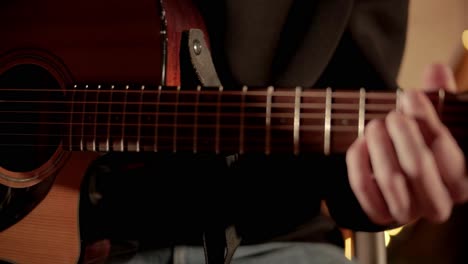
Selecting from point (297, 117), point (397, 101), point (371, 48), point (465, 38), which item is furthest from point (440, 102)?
point (465, 38)

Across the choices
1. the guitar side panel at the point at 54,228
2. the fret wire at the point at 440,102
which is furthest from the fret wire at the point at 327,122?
the guitar side panel at the point at 54,228

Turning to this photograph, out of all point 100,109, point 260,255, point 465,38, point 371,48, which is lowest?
point 260,255

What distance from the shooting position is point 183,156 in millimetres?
656

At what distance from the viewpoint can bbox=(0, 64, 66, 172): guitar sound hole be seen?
2.06 ft

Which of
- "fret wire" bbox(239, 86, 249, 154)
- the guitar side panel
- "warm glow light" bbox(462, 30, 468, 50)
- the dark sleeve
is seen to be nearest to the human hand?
"fret wire" bbox(239, 86, 249, 154)

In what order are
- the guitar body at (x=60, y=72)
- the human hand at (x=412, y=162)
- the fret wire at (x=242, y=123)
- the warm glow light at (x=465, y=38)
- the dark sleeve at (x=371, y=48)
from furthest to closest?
the warm glow light at (x=465, y=38) < the dark sleeve at (x=371, y=48) < the guitar body at (x=60, y=72) < the fret wire at (x=242, y=123) < the human hand at (x=412, y=162)

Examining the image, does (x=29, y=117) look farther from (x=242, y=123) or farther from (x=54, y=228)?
(x=242, y=123)

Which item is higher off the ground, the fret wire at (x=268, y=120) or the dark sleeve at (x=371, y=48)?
the dark sleeve at (x=371, y=48)

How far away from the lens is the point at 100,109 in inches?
23.4

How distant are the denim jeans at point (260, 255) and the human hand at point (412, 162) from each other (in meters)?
0.32

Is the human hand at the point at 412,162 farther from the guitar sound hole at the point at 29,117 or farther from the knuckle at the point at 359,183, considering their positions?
the guitar sound hole at the point at 29,117

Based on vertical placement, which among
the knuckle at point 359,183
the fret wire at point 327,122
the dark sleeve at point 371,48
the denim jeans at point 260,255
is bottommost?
the denim jeans at point 260,255

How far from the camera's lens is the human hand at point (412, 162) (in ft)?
1.35

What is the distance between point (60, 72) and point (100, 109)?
4.5 inches
